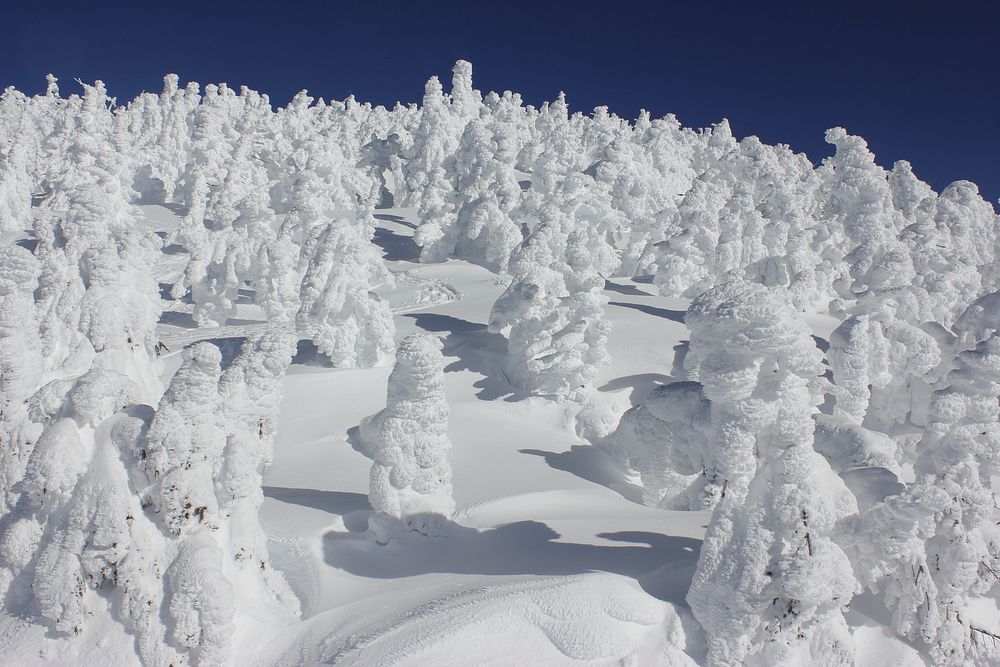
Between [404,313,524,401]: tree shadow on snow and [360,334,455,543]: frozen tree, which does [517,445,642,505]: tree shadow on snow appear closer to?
[404,313,524,401]: tree shadow on snow

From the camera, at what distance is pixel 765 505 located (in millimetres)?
8586

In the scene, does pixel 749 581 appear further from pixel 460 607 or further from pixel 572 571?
pixel 460 607

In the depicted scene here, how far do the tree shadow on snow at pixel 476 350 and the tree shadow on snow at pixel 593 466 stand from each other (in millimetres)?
3159

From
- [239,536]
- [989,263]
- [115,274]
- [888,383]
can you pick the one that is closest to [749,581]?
[239,536]

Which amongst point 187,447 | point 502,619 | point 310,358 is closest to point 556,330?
point 310,358

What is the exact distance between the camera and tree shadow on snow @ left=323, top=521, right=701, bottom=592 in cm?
1018

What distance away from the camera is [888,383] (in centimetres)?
2003

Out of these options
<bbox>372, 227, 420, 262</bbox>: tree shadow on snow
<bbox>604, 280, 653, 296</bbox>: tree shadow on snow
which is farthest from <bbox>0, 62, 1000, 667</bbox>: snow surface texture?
<bbox>372, 227, 420, 262</bbox>: tree shadow on snow

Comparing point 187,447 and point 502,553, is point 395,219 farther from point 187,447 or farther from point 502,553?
point 187,447

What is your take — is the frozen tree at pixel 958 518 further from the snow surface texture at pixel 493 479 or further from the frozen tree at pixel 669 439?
the frozen tree at pixel 669 439

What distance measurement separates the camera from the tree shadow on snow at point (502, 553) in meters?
10.2

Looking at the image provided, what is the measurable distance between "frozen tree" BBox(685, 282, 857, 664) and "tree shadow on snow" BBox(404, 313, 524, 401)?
11867mm

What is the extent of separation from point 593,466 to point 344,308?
367 inches

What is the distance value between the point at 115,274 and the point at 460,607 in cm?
882
